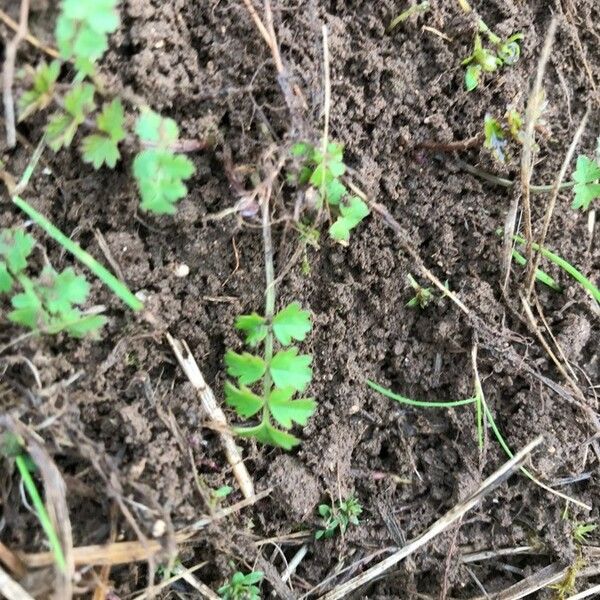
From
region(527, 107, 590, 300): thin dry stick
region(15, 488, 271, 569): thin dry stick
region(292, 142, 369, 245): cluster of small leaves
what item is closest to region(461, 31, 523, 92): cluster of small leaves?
region(527, 107, 590, 300): thin dry stick

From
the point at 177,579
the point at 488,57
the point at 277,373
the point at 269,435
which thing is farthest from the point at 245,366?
the point at 488,57

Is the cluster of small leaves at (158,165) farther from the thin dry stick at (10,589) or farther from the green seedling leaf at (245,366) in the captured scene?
the thin dry stick at (10,589)

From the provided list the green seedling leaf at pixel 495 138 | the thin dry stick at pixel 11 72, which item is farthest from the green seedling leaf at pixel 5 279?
the green seedling leaf at pixel 495 138

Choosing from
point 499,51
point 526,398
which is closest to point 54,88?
point 499,51

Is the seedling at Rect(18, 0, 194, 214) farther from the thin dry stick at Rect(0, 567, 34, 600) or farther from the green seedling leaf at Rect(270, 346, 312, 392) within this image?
the thin dry stick at Rect(0, 567, 34, 600)

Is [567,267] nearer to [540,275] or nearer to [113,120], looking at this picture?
[540,275]

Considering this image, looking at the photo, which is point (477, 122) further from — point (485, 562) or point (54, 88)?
point (485, 562)

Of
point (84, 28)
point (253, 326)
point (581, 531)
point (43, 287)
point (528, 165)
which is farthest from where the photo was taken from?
point (581, 531)
